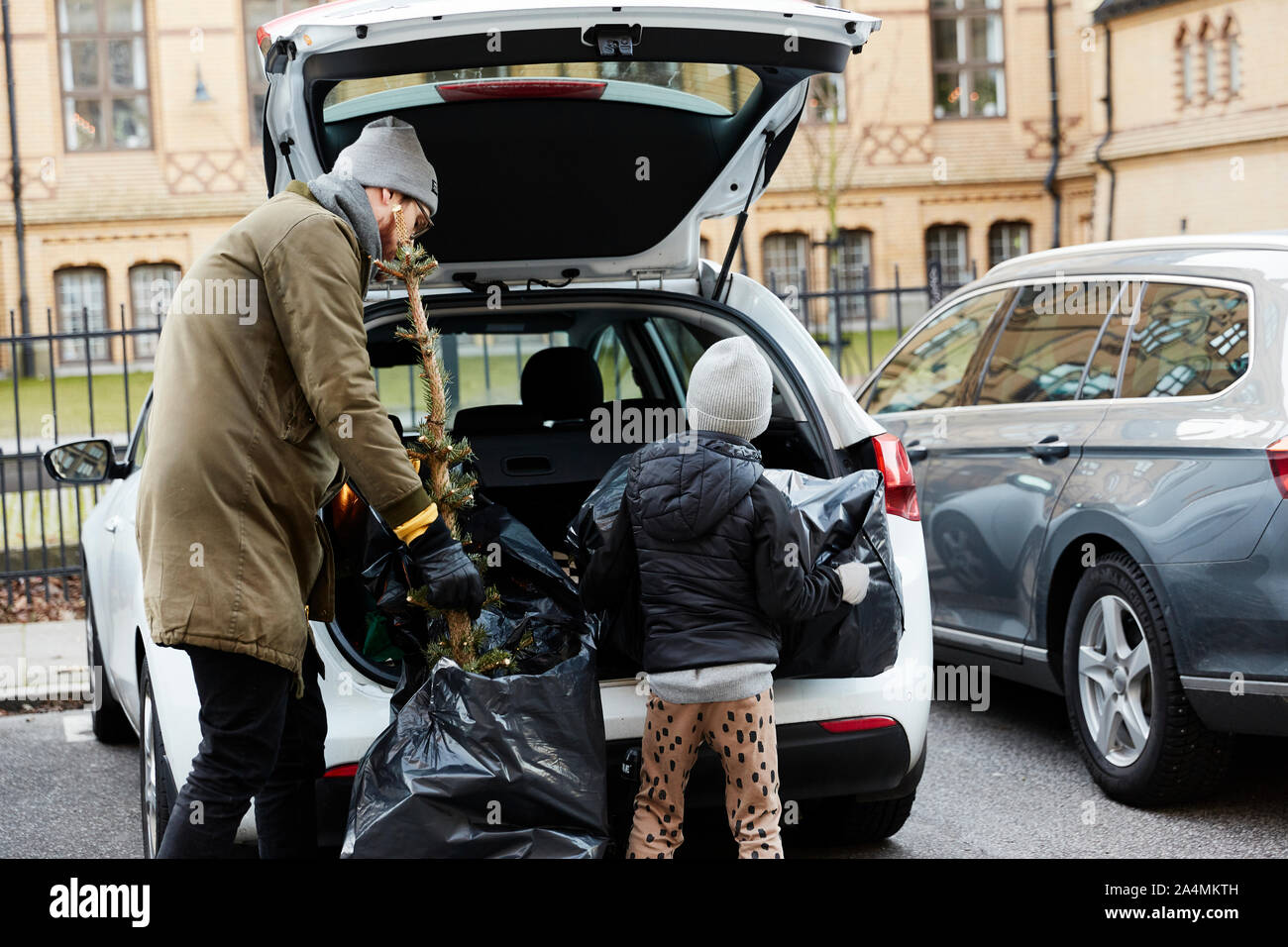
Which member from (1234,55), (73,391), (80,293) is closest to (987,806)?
(73,391)

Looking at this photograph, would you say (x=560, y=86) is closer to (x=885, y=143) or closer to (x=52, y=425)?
(x=52, y=425)

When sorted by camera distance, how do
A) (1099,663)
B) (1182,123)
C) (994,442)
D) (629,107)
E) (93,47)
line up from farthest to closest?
(93,47), (1182,123), (994,442), (1099,663), (629,107)

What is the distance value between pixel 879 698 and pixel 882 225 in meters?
23.8

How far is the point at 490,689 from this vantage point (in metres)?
3.07

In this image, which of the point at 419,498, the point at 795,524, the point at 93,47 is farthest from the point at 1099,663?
the point at 93,47

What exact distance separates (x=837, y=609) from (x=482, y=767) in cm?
95

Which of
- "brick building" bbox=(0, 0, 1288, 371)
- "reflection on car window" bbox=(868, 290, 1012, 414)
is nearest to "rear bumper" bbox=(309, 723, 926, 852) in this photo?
"reflection on car window" bbox=(868, 290, 1012, 414)

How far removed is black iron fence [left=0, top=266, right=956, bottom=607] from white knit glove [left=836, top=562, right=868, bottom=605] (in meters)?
5.88

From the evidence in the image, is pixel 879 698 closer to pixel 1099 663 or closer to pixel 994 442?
pixel 1099 663

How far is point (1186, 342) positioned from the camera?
4.53m

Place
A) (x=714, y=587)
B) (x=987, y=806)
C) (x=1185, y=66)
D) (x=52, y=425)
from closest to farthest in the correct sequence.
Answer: (x=714, y=587), (x=987, y=806), (x=52, y=425), (x=1185, y=66)

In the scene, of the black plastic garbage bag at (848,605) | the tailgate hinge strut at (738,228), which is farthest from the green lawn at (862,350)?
the black plastic garbage bag at (848,605)

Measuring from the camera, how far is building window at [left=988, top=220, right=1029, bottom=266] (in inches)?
1075

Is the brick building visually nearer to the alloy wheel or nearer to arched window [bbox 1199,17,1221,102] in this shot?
arched window [bbox 1199,17,1221,102]
